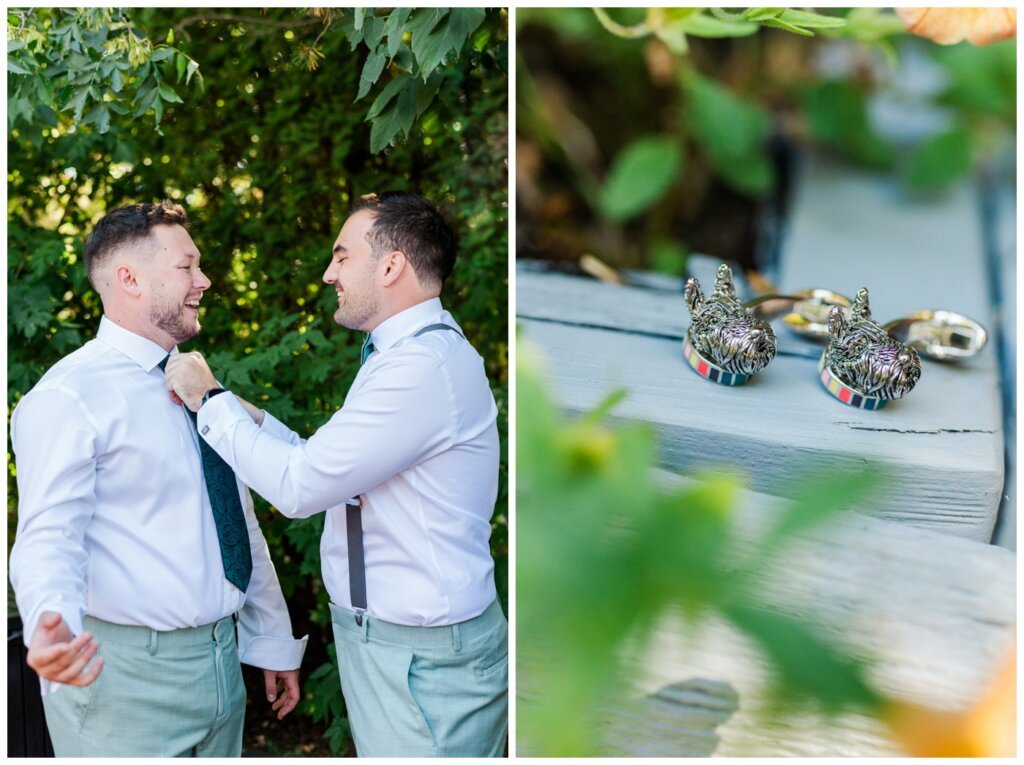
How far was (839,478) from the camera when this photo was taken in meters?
1.18

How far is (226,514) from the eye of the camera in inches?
60.4

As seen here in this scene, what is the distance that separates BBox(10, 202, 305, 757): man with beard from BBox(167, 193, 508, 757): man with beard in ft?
0.29

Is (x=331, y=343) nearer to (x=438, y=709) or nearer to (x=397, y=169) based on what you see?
(x=397, y=169)

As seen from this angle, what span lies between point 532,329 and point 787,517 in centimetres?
44

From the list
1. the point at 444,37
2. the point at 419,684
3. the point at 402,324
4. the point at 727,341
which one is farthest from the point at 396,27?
the point at 419,684

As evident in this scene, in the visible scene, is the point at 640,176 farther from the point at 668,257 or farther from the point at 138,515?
the point at 138,515

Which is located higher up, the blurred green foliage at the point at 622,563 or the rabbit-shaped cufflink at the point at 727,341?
the rabbit-shaped cufflink at the point at 727,341

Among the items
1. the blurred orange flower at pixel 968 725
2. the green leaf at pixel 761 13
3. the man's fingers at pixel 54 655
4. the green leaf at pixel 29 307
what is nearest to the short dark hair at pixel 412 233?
the green leaf at pixel 761 13

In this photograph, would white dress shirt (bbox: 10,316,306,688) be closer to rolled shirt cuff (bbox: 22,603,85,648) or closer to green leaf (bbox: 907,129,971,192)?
rolled shirt cuff (bbox: 22,603,85,648)

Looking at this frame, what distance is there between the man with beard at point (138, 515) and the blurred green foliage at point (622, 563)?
58 centimetres

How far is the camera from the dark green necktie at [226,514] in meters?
1.52

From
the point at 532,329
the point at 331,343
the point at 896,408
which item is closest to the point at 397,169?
the point at 331,343

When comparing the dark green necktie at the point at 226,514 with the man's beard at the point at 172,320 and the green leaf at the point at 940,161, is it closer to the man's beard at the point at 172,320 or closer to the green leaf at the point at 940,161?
the man's beard at the point at 172,320

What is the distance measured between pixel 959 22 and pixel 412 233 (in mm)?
811
